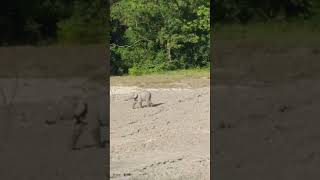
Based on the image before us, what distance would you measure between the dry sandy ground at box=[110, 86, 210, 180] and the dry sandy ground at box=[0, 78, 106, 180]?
21 cm

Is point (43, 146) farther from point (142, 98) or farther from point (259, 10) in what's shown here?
point (259, 10)

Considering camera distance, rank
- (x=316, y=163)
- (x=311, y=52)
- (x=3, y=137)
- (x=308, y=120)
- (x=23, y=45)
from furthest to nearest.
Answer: (x=23, y=45) < (x=311, y=52) < (x=308, y=120) < (x=3, y=137) < (x=316, y=163)

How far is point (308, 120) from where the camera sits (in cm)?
577

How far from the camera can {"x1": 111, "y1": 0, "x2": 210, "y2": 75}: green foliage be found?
600 inches

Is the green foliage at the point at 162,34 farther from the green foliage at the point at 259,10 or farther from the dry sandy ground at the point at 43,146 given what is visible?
the dry sandy ground at the point at 43,146

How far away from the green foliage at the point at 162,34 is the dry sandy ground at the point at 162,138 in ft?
19.6

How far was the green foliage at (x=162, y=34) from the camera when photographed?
1524cm

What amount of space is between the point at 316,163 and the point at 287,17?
31.6ft

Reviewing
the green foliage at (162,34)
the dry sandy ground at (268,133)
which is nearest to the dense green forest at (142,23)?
the green foliage at (162,34)

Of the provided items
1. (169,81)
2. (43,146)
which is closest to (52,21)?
(169,81)

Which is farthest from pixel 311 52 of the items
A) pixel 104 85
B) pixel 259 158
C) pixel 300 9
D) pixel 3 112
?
pixel 259 158

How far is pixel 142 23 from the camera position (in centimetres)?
1580

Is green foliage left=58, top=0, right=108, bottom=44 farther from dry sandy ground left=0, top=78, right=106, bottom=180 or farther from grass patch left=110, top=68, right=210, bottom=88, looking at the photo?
dry sandy ground left=0, top=78, right=106, bottom=180

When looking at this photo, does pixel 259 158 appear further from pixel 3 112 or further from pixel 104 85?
pixel 104 85
